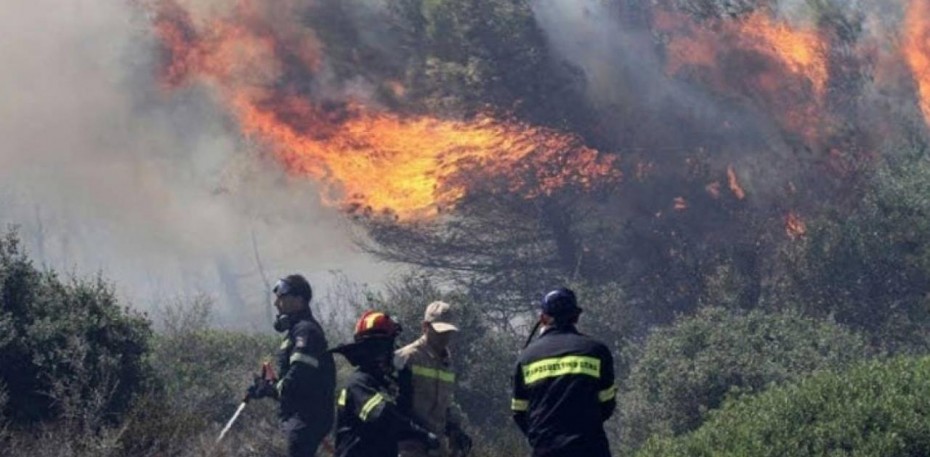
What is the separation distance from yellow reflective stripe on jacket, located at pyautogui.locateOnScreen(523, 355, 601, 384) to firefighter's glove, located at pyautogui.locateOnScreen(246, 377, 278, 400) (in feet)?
14.5

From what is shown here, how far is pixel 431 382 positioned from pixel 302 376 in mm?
2134

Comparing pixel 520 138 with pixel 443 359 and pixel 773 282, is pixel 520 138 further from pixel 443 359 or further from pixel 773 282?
pixel 443 359

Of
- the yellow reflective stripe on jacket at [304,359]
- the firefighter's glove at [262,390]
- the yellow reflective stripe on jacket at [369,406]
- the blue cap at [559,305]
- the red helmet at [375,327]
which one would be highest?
the red helmet at [375,327]

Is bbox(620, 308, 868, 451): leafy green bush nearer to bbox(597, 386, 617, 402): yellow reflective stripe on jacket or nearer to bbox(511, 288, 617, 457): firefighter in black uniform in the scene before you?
bbox(597, 386, 617, 402): yellow reflective stripe on jacket

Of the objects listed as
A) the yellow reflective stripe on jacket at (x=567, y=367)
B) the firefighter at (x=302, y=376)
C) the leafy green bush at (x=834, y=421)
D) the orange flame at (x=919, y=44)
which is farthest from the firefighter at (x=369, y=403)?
the orange flame at (x=919, y=44)

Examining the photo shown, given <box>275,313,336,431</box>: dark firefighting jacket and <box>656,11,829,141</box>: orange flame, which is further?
<box>656,11,829,141</box>: orange flame

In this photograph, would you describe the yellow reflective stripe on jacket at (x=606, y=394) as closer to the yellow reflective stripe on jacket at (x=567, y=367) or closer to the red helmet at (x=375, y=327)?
the yellow reflective stripe on jacket at (x=567, y=367)

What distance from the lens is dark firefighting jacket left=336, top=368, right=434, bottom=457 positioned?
29.0ft

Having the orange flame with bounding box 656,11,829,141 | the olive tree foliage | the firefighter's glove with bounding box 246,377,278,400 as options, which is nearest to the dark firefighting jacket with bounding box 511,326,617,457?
the firefighter's glove with bounding box 246,377,278,400

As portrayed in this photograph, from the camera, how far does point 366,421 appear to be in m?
8.80

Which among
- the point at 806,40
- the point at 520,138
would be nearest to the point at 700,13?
the point at 806,40

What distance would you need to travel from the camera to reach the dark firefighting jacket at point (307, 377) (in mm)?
11508

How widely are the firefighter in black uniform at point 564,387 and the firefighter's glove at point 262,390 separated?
169 inches

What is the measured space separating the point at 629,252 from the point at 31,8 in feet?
53.6
